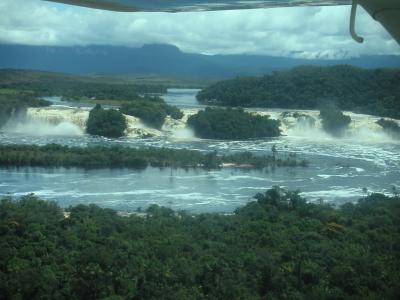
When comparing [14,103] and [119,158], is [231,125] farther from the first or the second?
[14,103]

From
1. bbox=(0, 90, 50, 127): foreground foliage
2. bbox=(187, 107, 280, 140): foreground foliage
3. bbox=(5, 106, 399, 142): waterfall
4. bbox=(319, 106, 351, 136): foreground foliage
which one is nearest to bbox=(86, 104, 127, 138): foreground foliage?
bbox=(5, 106, 399, 142): waterfall

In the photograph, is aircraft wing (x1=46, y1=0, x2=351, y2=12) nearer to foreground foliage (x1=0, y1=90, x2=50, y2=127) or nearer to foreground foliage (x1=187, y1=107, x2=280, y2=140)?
foreground foliage (x1=187, y1=107, x2=280, y2=140)

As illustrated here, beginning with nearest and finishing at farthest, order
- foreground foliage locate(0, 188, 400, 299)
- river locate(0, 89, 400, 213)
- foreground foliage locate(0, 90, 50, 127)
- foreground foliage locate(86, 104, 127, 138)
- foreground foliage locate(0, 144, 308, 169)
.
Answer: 1. foreground foliage locate(0, 188, 400, 299)
2. river locate(0, 89, 400, 213)
3. foreground foliage locate(0, 144, 308, 169)
4. foreground foliage locate(0, 90, 50, 127)
5. foreground foliage locate(86, 104, 127, 138)

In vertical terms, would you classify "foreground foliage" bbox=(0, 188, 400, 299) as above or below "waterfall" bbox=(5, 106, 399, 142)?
below

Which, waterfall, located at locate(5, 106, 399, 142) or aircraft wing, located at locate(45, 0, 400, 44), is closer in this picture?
aircraft wing, located at locate(45, 0, 400, 44)

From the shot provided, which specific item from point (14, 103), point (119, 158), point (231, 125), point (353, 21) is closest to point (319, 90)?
point (231, 125)

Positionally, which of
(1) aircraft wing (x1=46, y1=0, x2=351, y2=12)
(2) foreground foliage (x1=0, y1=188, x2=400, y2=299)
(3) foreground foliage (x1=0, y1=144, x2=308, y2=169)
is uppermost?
(1) aircraft wing (x1=46, y1=0, x2=351, y2=12)

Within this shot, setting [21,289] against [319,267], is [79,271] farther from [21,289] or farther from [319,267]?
[319,267]

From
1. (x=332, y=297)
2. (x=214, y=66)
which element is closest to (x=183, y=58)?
(x=214, y=66)
